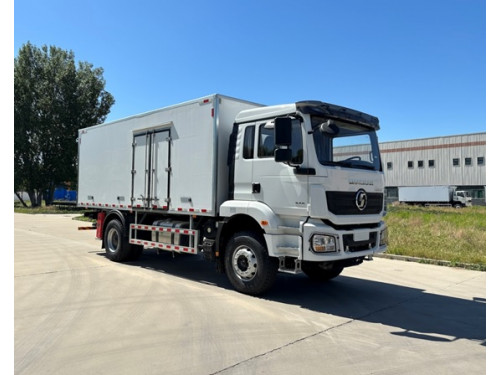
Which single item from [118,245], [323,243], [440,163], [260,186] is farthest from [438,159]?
[323,243]

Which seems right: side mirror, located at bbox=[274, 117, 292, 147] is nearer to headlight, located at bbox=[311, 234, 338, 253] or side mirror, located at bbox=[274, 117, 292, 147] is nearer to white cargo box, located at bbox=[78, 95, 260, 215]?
headlight, located at bbox=[311, 234, 338, 253]

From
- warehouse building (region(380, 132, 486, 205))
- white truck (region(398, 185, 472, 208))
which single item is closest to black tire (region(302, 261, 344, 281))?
white truck (region(398, 185, 472, 208))

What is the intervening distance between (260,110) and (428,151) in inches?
2156

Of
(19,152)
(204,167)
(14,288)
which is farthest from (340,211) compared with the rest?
(19,152)

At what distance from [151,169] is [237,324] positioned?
4722mm

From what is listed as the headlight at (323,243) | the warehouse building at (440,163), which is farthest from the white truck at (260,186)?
the warehouse building at (440,163)

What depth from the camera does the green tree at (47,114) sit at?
35.3 meters

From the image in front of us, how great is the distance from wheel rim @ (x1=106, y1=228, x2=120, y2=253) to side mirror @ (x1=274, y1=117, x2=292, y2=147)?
18.8ft

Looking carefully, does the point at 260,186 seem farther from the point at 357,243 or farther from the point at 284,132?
the point at 357,243

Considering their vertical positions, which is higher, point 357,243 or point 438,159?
point 438,159

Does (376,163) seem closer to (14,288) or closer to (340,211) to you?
(340,211)

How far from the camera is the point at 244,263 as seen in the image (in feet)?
21.6

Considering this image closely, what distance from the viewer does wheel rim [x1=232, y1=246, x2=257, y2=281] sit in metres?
6.41

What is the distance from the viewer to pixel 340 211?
19.9 feet
